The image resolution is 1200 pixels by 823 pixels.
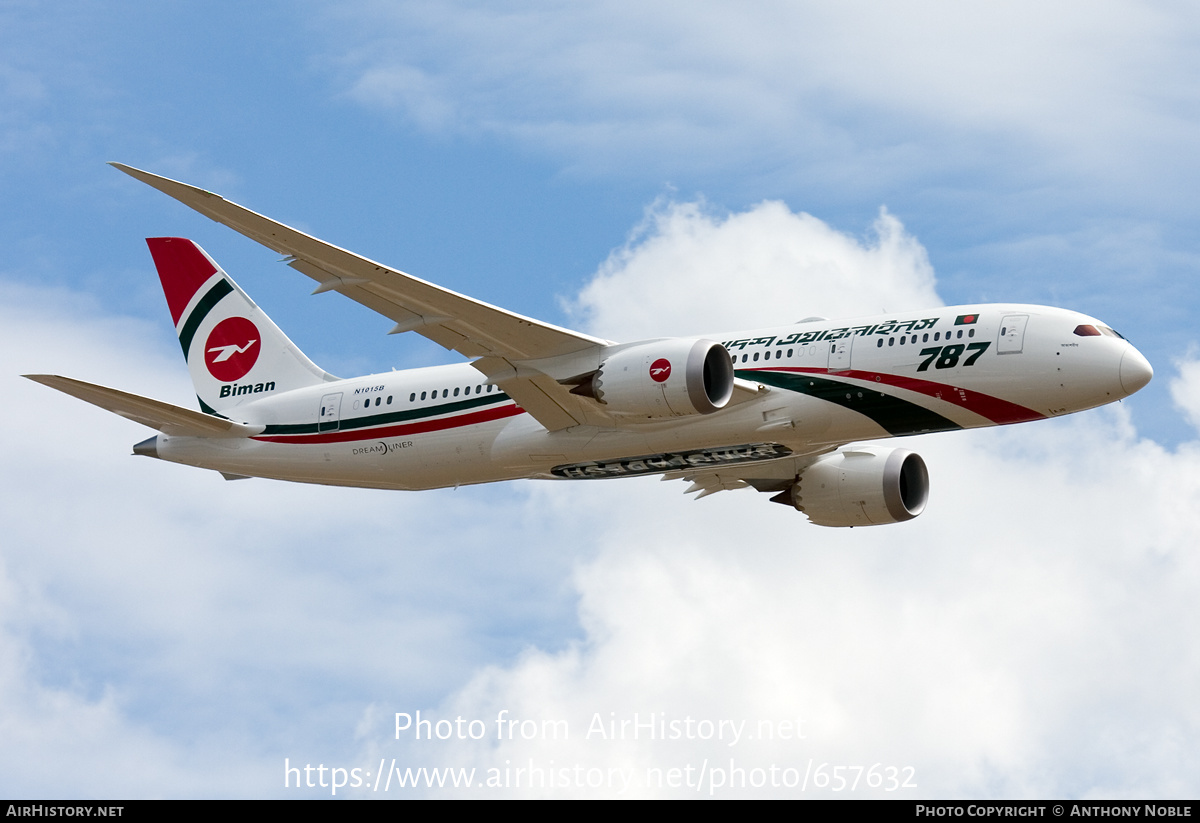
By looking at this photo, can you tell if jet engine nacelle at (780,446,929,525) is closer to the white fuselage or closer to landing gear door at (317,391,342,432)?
the white fuselage

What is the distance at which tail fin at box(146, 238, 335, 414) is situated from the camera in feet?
140

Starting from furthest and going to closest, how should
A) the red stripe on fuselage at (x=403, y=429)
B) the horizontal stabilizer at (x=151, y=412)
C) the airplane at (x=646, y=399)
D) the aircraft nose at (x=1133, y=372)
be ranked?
the red stripe on fuselage at (x=403, y=429) → the horizontal stabilizer at (x=151, y=412) → the airplane at (x=646, y=399) → the aircraft nose at (x=1133, y=372)

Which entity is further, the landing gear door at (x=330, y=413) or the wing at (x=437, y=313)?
the landing gear door at (x=330, y=413)

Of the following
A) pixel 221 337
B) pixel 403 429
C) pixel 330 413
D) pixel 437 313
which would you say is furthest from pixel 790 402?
pixel 221 337

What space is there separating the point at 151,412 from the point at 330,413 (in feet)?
14.7

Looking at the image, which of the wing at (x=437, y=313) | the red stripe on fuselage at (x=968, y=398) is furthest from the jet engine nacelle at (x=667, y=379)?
the red stripe on fuselage at (x=968, y=398)

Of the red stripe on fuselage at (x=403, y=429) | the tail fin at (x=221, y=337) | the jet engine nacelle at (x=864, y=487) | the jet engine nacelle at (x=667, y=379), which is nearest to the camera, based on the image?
the jet engine nacelle at (x=667, y=379)

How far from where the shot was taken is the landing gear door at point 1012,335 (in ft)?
108

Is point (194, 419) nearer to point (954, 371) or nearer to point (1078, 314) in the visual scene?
point (954, 371)

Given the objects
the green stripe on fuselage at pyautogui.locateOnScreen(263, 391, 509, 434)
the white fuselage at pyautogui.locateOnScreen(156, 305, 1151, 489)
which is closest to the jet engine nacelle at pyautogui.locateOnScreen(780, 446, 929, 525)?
the white fuselage at pyautogui.locateOnScreen(156, 305, 1151, 489)

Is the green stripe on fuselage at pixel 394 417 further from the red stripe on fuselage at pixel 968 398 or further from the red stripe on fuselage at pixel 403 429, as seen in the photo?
the red stripe on fuselage at pixel 968 398

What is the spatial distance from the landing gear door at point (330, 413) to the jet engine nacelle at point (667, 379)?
8646 millimetres

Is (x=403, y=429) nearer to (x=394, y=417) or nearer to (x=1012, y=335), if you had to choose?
(x=394, y=417)

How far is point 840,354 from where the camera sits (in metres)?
34.2
